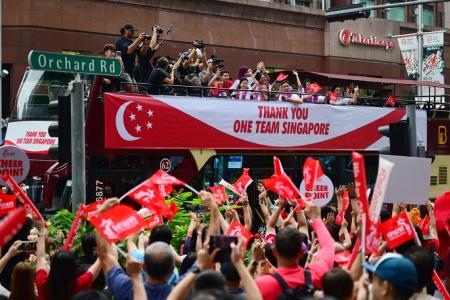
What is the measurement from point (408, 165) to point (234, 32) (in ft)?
90.7

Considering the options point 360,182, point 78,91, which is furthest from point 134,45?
point 360,182

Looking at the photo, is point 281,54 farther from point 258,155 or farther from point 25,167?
point 25,167

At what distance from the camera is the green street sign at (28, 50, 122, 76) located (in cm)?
980

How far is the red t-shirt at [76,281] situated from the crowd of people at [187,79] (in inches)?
331

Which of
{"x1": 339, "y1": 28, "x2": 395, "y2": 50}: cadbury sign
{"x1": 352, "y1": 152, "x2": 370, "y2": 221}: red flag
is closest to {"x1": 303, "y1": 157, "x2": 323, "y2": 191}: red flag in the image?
{"x1": 352, "y1": 152, "x2": 370, "y2": 221}: red flag

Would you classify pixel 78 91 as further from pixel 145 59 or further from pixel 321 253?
pixel 145 59

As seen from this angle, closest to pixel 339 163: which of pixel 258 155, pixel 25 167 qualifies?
pixel 258 155

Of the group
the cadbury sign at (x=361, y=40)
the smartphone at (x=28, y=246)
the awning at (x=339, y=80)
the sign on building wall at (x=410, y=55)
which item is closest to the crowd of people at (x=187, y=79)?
the awning at (x=339, y=80)

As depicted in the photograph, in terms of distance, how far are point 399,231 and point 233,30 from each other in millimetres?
28824

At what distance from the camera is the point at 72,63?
1015cm

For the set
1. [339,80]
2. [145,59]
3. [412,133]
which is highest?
[145,59]

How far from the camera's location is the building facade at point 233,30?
2922 centimetres

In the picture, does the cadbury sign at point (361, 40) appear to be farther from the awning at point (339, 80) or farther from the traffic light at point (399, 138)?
the traffic light at point (399, 138)

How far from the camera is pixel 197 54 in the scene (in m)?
19.0
